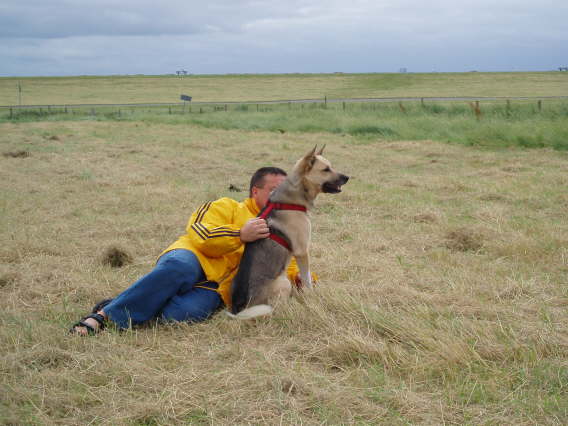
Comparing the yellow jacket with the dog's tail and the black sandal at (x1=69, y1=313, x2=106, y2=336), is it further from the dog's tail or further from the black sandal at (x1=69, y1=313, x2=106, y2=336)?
the black sandal at (x1=69, y1=313, x2=106, y2=336)

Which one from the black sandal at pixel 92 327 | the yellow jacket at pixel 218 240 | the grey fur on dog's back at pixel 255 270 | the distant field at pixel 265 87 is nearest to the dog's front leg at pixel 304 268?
the grey fur on dog's back at pixel 255 270

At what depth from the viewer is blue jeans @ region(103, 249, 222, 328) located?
4.21 metres

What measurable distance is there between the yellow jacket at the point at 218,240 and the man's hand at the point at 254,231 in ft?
0.29

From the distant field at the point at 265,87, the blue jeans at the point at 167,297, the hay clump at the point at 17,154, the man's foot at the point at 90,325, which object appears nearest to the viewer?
the man's foot at the point at 90,325

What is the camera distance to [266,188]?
5.07 meters

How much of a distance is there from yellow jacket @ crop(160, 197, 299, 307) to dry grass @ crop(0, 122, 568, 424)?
445 mm

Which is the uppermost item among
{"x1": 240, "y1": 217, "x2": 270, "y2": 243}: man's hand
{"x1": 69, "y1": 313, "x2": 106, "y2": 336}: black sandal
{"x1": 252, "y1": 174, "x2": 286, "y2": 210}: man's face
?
{"x1": 252, "y1": 174, "x2": 286, "y2": 210}: man's face

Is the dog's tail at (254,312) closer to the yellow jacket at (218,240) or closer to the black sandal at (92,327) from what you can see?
the yellow jacket at (218,240)

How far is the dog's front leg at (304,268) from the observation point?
466cm

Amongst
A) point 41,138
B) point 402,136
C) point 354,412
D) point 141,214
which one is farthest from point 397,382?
point 41,138

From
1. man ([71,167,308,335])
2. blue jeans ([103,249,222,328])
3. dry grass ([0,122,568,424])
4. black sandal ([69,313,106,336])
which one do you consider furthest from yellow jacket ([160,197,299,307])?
black sandal ([69,313,106,336])

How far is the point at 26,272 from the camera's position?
5734 mm

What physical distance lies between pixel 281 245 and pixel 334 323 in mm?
830

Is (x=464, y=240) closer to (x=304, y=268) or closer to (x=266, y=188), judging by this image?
(x=304, y=268)
